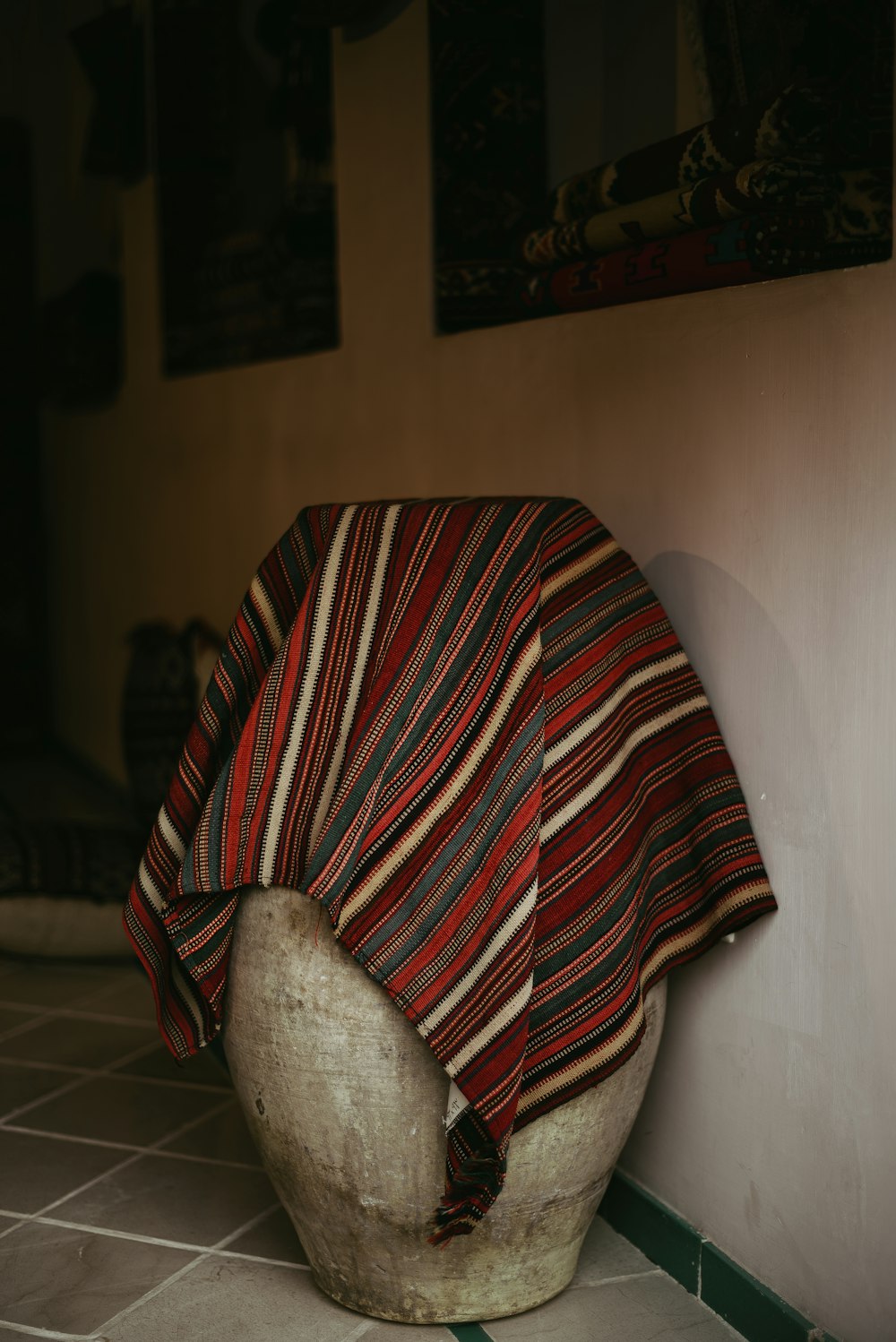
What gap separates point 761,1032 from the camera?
1.96 m

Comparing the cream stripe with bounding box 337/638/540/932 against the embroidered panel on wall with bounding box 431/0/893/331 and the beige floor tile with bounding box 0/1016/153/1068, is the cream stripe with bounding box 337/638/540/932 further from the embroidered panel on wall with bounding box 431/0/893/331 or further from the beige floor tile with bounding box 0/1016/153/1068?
the beige floor tile with bounding box 0/1016/153/1068

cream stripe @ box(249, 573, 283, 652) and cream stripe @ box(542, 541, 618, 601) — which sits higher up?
cream stripe @ box(542, 541, 618, 601)

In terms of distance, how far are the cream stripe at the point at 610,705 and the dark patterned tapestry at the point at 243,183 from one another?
157cm

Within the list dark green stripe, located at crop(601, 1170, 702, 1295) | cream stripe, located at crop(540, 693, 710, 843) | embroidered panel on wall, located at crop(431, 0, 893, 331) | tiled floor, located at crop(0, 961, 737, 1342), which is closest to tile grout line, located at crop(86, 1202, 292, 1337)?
tiled floor, located at crop(0, 961, 737, 1342)

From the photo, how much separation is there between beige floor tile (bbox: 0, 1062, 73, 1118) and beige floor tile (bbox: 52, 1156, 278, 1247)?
393 millimetres

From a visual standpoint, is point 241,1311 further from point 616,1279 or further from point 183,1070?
point 183,1070

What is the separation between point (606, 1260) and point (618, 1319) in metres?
0.18

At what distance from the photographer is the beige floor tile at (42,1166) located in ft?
8.02

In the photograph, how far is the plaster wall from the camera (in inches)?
68.5

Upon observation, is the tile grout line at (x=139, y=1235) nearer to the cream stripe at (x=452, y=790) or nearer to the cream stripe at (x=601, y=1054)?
the cream stripe at (x=601, y=1054)

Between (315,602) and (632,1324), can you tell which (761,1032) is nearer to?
(632,1324)

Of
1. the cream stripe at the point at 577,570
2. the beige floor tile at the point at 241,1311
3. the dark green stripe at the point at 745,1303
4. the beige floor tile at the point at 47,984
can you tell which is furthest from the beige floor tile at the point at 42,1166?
the cream stripe at the point at 577,570

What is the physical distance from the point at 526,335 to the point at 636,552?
1.68 feet

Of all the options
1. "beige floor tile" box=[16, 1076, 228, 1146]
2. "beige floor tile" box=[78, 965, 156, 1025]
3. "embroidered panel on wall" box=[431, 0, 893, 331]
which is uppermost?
"embroidered panel on wall" box=[431, 0, 893, 331]
